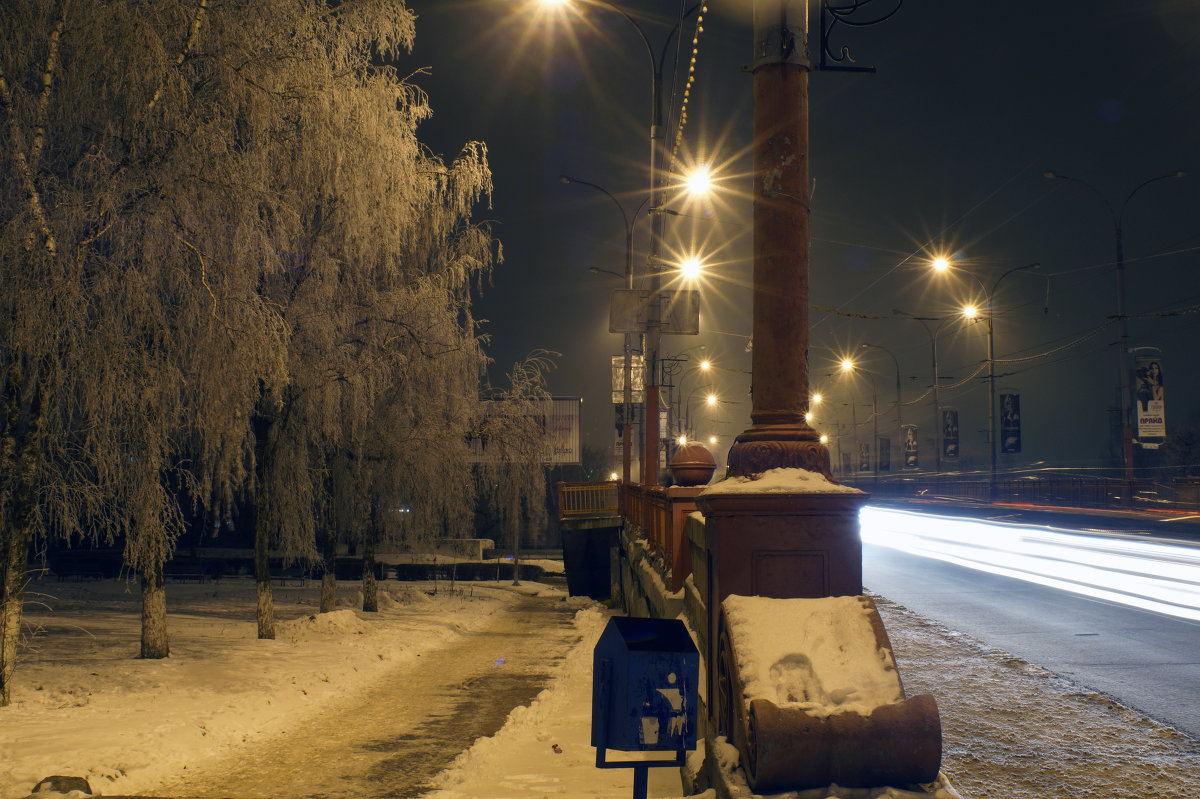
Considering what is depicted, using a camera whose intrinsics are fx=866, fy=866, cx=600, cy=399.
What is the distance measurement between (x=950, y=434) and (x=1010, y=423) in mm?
8020

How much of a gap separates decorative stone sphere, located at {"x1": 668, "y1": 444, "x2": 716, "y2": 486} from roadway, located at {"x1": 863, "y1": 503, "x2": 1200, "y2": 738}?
182 inches

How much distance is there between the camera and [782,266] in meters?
5.44

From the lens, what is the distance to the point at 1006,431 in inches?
1683

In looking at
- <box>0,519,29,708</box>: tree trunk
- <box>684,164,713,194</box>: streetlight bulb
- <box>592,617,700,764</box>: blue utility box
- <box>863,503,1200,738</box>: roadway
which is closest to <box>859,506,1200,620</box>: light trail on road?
<box>863,503,1200,738</box>: roadway

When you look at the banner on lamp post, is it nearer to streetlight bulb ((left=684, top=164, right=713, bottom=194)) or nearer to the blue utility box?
streetlight bulb ((left=684, top=164, right=713, bottom=194))

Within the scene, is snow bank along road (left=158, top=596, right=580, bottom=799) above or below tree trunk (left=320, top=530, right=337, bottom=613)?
below

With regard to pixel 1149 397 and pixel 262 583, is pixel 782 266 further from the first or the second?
pixel 1149 397

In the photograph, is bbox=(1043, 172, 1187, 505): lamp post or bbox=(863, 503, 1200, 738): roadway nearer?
bbox=(863, 503, 1200, 738): roadway

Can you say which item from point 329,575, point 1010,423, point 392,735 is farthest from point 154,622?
point 1010,423

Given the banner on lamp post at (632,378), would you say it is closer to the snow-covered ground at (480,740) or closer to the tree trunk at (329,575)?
the tree trunk at (329,575)

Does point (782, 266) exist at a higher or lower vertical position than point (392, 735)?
higher

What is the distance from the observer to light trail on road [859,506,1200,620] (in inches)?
631

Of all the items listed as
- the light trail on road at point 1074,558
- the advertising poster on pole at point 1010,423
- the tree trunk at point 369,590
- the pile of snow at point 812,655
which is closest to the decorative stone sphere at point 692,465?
the pile of snow at point 812,655

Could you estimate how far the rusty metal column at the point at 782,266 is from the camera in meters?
5.41
